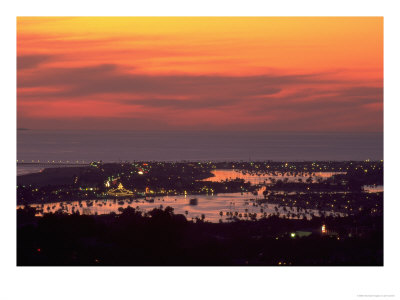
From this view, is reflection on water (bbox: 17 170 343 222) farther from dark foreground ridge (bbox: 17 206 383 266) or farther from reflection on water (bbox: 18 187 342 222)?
dark foreground ridge (bbox: 17 206 383 266)

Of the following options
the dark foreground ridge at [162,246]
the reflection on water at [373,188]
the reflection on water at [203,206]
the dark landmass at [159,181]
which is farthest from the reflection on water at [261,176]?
the dark foreground ridge at [162,246]

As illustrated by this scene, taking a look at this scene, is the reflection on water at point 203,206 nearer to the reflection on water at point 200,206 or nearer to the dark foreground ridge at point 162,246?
the reflection on water at point 200,206

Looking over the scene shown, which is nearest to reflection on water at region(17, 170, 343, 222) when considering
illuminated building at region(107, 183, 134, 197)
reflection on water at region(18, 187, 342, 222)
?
reflection on water at region(18, 187, 342, 222)

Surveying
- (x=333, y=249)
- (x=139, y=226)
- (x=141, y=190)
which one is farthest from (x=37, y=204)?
(x=333, y=249)

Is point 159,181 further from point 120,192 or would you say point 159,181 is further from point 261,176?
point 261,176
